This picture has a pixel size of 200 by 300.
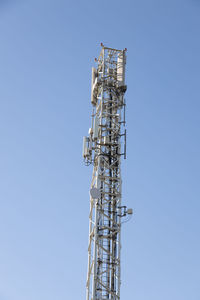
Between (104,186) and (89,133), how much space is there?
12.3 feet

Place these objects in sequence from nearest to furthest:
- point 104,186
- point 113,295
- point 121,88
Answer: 1. point 113,295
2. point 104,186
3. point 121,88

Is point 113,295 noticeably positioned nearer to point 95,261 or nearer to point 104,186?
point 95,261

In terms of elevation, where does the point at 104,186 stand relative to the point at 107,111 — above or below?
below

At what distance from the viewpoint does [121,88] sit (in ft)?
118

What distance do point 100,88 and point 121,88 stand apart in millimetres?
1367

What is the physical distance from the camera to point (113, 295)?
1235 inches

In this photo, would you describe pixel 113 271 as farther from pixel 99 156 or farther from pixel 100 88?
pixel 100 88

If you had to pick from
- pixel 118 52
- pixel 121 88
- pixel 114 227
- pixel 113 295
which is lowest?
pixel 113 295

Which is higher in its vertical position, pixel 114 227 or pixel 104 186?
pixel 104 186

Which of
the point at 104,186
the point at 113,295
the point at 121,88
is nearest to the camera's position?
the point at 113,295

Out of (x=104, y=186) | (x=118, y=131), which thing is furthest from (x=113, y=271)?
(x=118, y=131)

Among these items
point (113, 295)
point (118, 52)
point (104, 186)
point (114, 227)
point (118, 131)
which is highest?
point (118, 52)

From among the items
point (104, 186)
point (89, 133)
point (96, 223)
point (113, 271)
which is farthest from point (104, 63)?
point (113, 271)

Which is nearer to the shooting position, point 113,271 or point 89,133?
point 113,271
